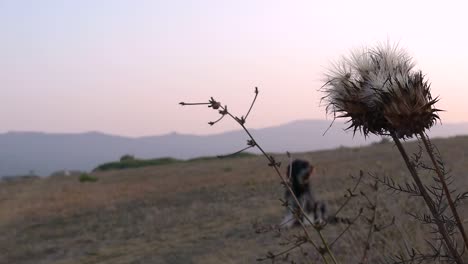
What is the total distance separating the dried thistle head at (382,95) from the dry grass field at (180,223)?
139 inches

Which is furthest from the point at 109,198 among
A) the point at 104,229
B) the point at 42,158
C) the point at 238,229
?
the point at 42,158

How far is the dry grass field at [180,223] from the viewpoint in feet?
22.7

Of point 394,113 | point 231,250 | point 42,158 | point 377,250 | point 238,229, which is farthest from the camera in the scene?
point 42,158

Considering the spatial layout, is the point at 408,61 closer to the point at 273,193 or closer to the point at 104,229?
the point at 104,229

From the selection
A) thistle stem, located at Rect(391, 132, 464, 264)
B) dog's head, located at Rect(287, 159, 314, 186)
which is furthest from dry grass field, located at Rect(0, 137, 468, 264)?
thistle stem, located at Rect(391, 132, 464, 264)

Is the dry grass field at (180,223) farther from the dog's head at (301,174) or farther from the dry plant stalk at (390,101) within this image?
the dry plant stalk at (390,101)

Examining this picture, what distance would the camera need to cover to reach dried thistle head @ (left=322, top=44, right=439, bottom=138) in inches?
66.9

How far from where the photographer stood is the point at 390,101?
171cm

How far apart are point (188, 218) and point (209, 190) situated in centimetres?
645

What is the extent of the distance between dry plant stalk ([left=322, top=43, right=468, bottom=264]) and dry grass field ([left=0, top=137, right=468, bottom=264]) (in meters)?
3.52

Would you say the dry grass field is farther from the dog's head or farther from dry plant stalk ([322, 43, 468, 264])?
dry plant stalk ([322, 43, 468, 264])

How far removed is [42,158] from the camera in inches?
6841

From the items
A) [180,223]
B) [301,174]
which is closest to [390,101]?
[301,174]

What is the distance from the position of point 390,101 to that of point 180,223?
13050 millimetres
